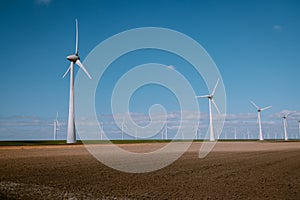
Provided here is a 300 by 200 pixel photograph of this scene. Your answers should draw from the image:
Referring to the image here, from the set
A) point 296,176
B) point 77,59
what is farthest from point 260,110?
point 296,176

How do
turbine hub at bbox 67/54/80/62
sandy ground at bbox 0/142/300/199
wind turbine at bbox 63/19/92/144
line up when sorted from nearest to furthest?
sandy ground at bbox 0/142/300/199, wind turbine at bbox 63/19/92/144, turbine hub at bbox 67/54/80/62

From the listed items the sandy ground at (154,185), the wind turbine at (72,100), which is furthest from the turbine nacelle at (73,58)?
the sandy ground at (154,185)

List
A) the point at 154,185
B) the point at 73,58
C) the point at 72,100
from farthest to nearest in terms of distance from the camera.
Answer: the point at 73,58, the point at 72,100, the point at 154,185

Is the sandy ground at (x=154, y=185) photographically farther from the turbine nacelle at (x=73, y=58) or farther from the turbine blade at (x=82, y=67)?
the turbine nacelle at (x=73, y=58)

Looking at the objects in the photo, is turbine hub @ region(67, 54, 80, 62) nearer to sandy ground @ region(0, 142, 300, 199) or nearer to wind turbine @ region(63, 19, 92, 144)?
wind turbine @ region(63, 19, 92, 144)

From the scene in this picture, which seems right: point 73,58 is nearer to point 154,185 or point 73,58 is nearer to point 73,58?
point 73,58

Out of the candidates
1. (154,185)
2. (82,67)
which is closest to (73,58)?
(82,67)

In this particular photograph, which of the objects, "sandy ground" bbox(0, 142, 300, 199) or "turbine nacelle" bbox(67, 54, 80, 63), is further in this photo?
"turbine nacelle" bbox(67, 54, 80, 63)

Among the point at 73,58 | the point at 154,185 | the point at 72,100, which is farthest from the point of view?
the point at 73,58

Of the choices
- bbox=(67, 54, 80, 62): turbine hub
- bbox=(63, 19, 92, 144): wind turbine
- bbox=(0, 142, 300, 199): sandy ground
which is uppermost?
bbox=(67, 54, 80, 62): turbine hub

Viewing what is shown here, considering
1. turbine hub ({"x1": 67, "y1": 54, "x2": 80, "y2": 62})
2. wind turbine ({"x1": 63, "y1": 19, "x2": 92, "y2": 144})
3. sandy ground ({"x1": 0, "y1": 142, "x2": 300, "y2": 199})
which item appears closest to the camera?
sandy ground ({"x1": 0, "y1": 142, "x2": 300, "y2": 199})

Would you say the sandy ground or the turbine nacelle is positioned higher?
the turbine nacelle

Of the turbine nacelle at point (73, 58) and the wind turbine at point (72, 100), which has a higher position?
the turbine nacelle at point (73, 58)

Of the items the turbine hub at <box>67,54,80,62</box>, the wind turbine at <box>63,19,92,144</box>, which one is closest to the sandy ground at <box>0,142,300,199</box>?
the wind turbine at <box>63,19,92,144</box>
